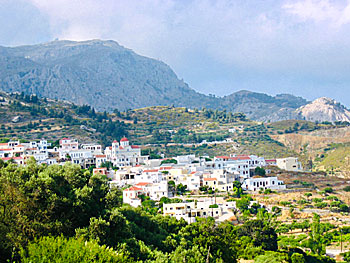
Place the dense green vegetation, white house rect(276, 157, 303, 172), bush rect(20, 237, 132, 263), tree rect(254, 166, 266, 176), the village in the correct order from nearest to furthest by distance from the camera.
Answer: bush rect(20, 237, 132, 263)
the dense green vegetation
the village
tree rect(254, 166, 266, 176)
white house rect(276, 157, 303, 172)

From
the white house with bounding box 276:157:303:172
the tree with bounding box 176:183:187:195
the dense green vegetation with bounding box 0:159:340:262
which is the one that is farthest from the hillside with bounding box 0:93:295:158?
the dense green vegetation with bounding box 0:159:340:262

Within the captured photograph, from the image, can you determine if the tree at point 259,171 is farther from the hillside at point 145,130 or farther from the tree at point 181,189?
the hillside at point 145,130

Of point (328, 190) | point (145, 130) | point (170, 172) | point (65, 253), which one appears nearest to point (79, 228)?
point (65, 253)

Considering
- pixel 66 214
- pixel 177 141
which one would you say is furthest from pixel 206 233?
pixel 177 141

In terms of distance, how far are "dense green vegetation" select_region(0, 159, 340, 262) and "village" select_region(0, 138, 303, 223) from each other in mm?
14318

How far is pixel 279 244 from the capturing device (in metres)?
39.0

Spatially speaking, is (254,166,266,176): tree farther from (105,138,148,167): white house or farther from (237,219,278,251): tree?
(237,219,278,251): tree

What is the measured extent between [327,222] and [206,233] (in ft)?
74.8

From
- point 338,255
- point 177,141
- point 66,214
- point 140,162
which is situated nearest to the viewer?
point 66,214

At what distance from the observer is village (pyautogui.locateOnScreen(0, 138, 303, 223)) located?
160ft

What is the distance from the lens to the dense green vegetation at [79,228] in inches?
660

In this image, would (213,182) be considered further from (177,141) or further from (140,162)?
(177,141)

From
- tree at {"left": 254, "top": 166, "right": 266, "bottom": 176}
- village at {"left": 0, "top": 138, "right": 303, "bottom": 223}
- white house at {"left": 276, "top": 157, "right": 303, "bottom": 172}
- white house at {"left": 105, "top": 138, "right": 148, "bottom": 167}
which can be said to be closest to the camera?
village at {"left": 0, "top": 138, "right": 303, "bottom": 223}

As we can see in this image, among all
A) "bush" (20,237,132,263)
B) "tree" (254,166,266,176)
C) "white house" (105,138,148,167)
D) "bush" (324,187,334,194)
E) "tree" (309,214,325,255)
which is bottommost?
"tree" (309,214,325,255)
